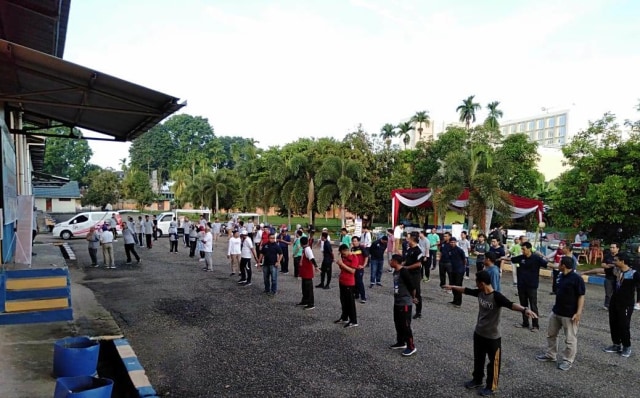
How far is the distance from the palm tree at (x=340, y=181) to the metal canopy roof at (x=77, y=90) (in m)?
20.3

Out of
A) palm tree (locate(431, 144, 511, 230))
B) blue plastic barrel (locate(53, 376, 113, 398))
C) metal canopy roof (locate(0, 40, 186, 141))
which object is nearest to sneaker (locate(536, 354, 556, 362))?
blue plastic barrel (locate(53, 376, 113, 398))

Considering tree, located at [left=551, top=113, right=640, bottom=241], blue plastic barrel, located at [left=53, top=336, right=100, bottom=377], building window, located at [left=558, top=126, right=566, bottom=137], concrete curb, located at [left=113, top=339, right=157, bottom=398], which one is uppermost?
building window, located at [left=558, top=126, right=566, bottom=137]

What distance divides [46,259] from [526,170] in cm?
3073

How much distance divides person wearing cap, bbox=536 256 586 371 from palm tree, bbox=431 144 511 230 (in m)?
15.6

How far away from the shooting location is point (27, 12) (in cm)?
838

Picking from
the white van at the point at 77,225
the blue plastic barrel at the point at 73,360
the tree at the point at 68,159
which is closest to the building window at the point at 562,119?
the tree at the point at 68,159

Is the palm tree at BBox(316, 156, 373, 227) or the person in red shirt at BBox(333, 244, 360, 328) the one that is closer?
the person in red shirt at BBox(333, 244, 360, 328)

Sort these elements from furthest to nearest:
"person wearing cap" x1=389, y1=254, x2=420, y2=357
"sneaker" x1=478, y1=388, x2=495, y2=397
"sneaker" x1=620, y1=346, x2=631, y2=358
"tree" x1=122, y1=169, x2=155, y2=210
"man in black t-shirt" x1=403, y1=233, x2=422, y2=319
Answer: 1. "tree" x1=122, y1=169, x2=155, y2=210
2. "man in black t-shirt" x1=403, y1=233, x2=422, y2=319
3. "sneaker" x1=620, y1=346, x2=631, y2=358
4. "person wearing cap" x1=389, y1=254, x2=420, y2=357
5. "sneaker" x1=478, y1=388, x2=495, y2=397

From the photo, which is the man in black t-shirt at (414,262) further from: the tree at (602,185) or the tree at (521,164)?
the tree at (521,164)

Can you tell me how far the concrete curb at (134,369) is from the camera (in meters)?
5.86

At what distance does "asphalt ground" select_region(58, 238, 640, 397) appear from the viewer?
6289 mm

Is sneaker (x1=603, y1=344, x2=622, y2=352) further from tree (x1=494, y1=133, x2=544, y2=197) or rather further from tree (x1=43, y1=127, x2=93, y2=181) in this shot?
tree (x1=43, y1=127, x2=93, y2=181)

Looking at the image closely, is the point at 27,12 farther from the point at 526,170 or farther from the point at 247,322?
the point at 526,170

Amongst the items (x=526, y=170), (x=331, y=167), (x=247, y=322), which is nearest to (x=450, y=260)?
(x=247, y=322)
